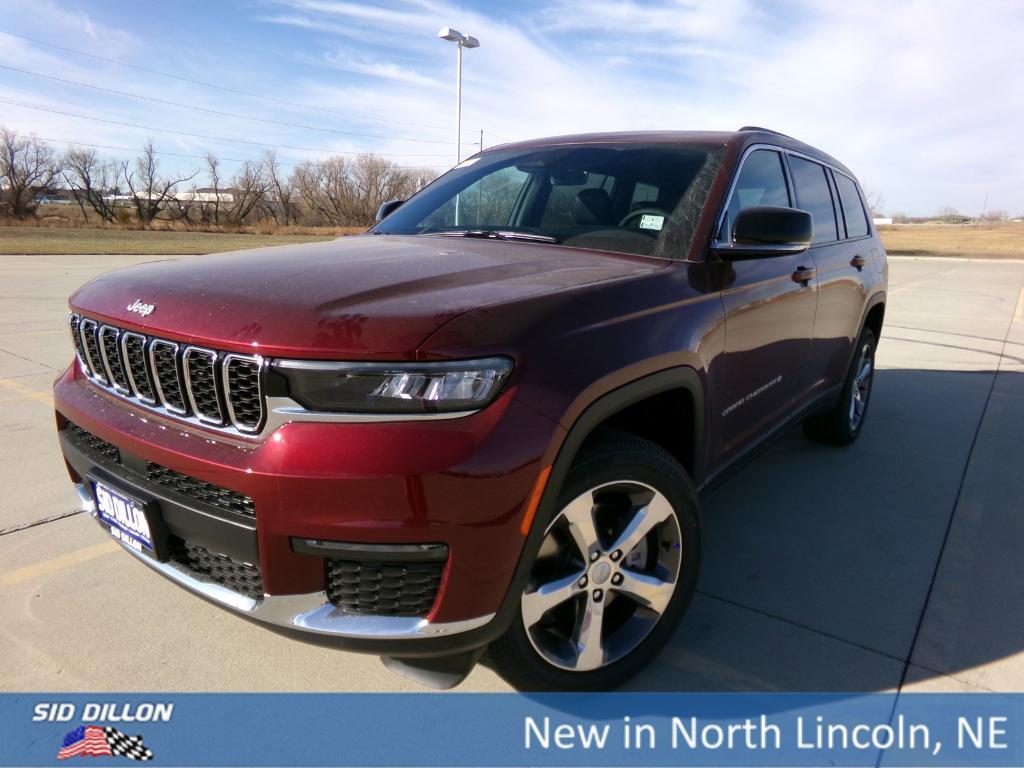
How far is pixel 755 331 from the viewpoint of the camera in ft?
9.64

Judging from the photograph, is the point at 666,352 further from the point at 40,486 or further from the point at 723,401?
the point at 40,486

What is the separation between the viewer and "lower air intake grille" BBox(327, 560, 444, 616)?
1761 millimetres

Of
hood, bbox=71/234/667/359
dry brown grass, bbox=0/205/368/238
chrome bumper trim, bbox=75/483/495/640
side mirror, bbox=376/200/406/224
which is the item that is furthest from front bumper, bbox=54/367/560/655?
dry brown grass, bbox=0/205/368/238

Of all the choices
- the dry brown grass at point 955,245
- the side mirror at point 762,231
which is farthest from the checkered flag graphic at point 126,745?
the dry brown grass at point 955,245

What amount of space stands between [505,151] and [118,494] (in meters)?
2.52

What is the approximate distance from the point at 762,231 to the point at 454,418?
61.6 inches

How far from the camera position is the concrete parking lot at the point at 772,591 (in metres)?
2.42

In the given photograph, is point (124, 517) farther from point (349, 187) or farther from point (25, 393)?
point (349, 187)

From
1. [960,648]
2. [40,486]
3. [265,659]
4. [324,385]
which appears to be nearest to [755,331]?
[960,648]

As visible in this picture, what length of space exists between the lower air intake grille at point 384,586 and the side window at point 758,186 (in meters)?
1.77

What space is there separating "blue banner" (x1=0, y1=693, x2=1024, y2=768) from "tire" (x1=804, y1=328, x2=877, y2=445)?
2476 mm

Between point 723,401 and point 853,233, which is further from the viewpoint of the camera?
point 853,233

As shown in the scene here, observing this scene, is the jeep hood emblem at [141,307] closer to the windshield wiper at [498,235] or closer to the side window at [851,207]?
the windshield wiper at [498,235]

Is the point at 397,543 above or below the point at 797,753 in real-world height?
above
